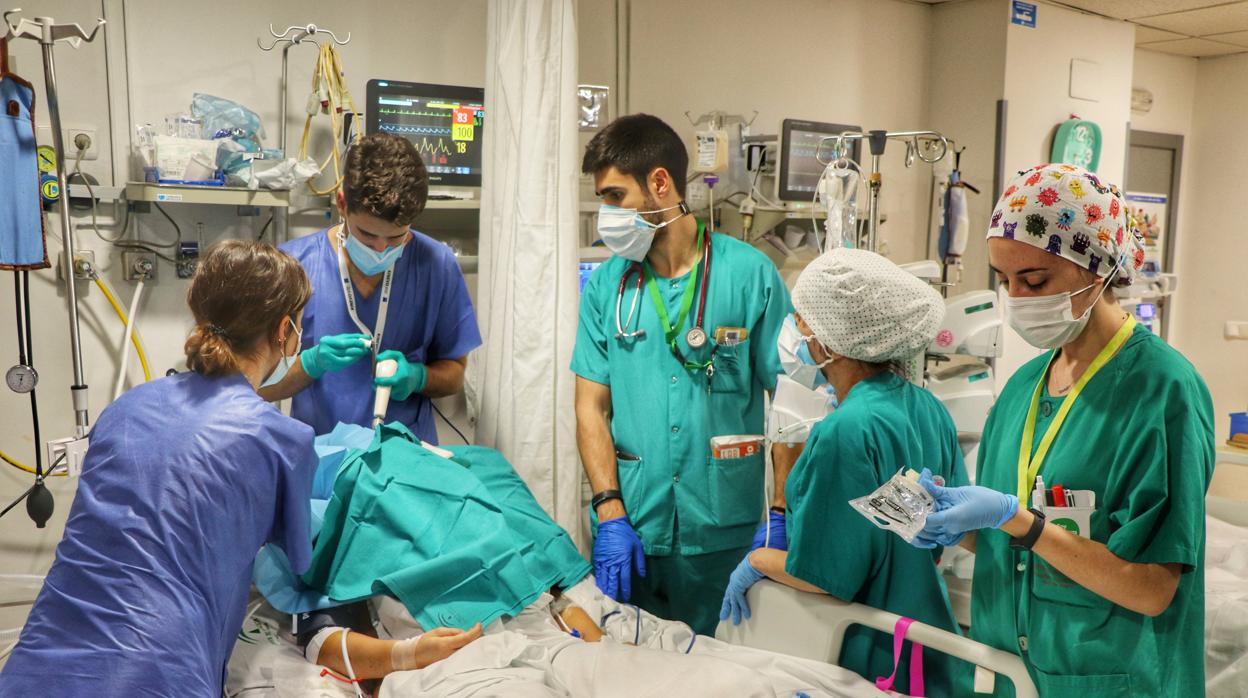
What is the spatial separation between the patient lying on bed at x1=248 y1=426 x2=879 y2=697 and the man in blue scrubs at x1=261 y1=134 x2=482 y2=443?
8.5 inches

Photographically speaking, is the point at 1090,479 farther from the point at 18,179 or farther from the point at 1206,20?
the point at 1206,20

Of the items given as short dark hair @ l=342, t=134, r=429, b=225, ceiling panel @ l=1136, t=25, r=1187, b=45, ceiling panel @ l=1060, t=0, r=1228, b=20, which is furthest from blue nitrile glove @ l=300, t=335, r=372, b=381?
ceiling panel @ l=1136, t=25, r=1187, b=45

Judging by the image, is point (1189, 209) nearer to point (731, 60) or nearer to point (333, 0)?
point (731, 60)

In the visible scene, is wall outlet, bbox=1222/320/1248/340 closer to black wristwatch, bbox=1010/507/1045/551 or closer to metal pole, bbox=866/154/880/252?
metal pole, bbox=866/154/880/252

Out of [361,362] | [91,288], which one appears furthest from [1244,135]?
[91,288]

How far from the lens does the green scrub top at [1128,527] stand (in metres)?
1.35

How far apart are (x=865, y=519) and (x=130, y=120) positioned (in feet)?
7.95

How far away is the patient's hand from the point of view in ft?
5.82

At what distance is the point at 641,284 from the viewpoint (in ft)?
7.78

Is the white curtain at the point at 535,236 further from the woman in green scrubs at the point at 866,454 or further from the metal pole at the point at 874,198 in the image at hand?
the woman in green scrubs at the point at 866,454

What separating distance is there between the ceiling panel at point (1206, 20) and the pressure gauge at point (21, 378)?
5150mm

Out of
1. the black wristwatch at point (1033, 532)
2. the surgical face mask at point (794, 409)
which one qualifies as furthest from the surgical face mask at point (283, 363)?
the black wristwatch at point (1033, 532)

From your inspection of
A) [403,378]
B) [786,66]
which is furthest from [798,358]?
[786,66]

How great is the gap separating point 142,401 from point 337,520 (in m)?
0.52
